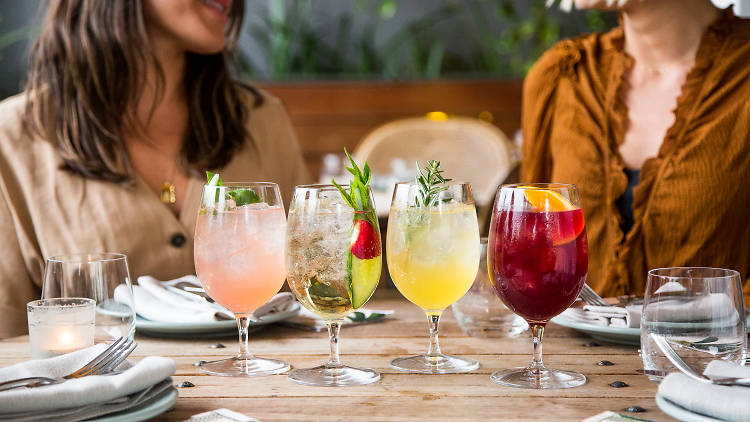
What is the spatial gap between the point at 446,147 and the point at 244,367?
335cm

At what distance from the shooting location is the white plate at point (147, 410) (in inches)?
31.3

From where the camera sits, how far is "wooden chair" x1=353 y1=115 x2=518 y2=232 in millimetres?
4109

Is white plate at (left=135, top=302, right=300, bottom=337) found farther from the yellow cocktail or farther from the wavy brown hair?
the wavy brown hair

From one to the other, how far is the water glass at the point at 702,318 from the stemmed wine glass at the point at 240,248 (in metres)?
0.47

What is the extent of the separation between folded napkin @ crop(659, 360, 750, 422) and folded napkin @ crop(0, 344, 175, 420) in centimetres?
52

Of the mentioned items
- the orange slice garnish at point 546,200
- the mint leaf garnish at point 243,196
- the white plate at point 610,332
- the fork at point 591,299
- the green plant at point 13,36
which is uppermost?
the green plant at point 13,36

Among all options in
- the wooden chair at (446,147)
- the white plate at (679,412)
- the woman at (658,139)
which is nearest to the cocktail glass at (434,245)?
the white plate at (679,412)

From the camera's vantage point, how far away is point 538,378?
37.9 inches

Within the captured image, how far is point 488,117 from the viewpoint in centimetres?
552

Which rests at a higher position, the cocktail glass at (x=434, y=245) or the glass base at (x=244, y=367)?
the cocktail glass at (x=434, y=245)

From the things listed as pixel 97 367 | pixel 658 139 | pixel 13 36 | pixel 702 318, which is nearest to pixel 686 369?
pixel 702 318

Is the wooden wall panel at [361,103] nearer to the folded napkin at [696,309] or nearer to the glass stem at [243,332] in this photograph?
the glass stem at [243,332]

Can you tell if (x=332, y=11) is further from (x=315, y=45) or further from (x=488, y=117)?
(x=488, y=117)

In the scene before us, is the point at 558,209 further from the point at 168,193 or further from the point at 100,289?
the point at 168,193
